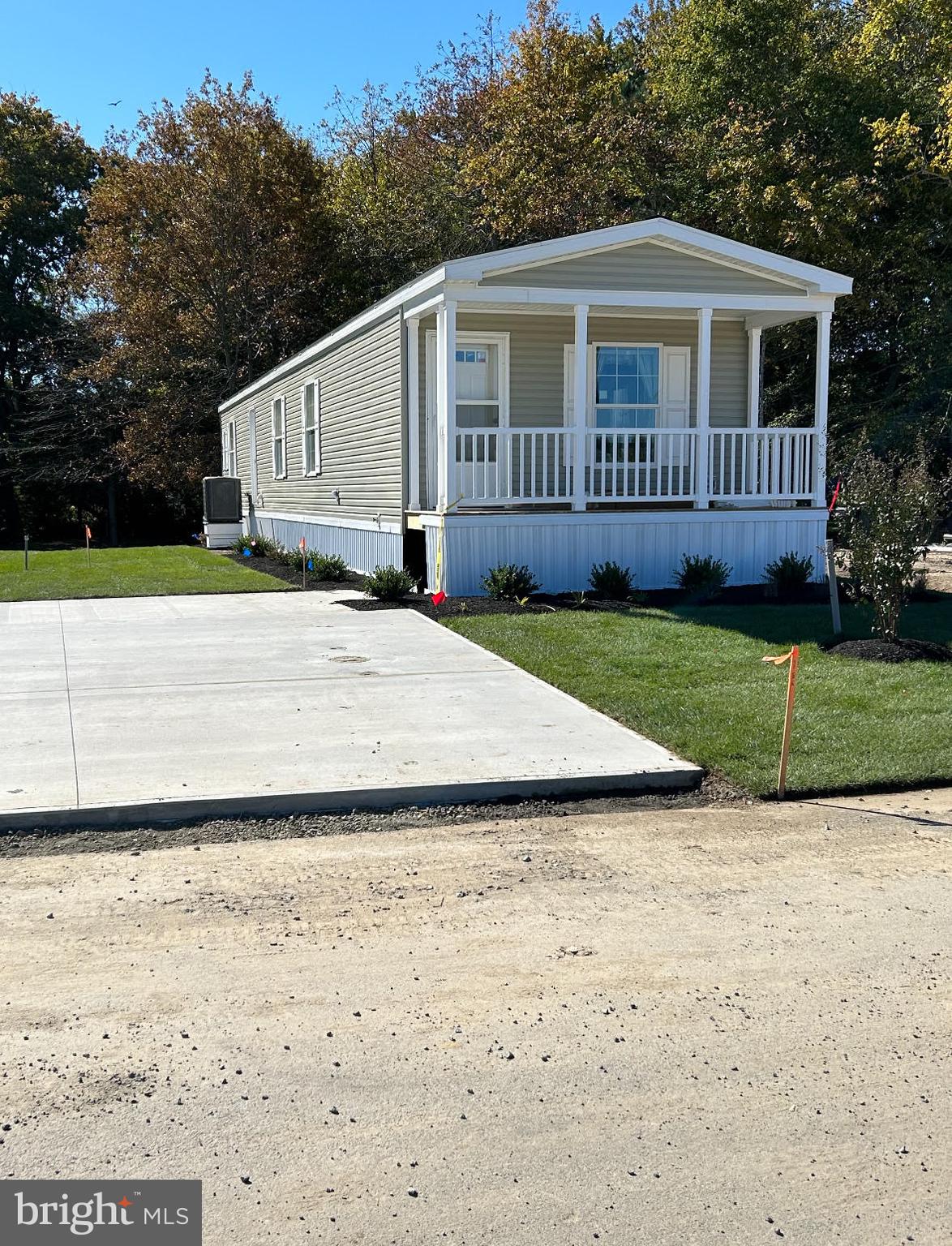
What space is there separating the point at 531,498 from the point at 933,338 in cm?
1223

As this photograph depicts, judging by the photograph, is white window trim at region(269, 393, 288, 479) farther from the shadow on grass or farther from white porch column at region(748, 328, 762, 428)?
the shadow on grass

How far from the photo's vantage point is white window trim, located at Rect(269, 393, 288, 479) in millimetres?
20562

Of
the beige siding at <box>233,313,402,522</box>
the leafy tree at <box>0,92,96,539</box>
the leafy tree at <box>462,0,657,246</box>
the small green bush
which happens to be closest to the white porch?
the beige siding at <box>233,313,402,522</box>

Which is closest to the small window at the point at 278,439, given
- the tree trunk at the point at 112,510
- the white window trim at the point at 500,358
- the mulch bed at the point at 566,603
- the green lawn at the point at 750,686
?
the white window trim at the point at 500,358

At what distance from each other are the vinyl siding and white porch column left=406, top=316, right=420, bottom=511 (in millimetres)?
208

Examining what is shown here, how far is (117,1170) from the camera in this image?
259cm

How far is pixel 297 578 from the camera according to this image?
635 inches

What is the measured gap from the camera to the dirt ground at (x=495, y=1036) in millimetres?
2551

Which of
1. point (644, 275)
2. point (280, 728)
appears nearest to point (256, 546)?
point (644, 275)

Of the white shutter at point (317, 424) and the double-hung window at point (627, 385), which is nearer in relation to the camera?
the double-hung window at point (627, 385)

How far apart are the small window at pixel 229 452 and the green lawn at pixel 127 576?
561 centimetres

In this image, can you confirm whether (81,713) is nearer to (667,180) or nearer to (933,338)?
(933,338)

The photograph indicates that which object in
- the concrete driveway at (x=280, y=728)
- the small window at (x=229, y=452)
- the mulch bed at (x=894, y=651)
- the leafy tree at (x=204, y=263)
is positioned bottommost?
the concrete driveway at (x=280, y=728)

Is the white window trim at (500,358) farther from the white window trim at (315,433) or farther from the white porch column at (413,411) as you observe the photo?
the white window trim at (315,433)
